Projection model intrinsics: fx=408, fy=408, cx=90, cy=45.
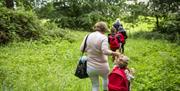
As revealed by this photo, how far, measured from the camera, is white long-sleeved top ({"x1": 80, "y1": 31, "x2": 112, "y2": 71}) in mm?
9031

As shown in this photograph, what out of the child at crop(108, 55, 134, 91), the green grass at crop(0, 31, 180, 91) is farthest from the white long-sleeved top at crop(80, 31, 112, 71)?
the green grass at crop(0, 31, 180, 91)

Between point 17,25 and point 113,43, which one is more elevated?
point 113,43

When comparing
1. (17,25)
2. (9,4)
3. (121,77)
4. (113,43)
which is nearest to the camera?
(121,77)

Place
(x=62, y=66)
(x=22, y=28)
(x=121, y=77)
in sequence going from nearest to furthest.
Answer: (x=121, y=77) → (x=62, y=66) → (x=22, y=28)

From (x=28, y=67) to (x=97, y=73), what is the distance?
5.26 m

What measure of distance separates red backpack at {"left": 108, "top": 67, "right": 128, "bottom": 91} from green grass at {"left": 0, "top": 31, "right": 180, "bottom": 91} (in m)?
2.71

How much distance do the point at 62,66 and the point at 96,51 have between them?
5316mm

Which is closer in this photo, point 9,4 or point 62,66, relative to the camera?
point 62,66

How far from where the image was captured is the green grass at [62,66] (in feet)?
35.9

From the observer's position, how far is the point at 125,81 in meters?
7.92

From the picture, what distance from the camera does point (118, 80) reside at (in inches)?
313

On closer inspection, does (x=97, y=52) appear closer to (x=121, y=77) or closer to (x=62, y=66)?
(x=121, y=77)

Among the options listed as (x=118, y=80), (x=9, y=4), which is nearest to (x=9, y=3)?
(x=9, y=4)

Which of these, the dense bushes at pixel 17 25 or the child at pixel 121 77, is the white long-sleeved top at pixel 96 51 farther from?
the dense bushes at pixel 17 25
